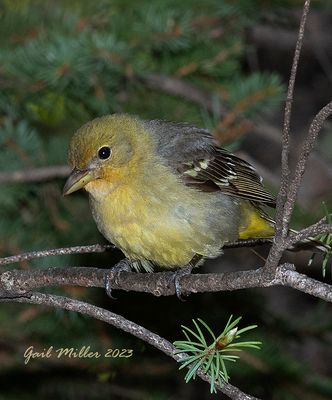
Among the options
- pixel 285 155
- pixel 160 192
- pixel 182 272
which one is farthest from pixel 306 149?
pixel 160 192

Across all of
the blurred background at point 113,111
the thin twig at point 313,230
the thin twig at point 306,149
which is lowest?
the blurred background at point 113,111

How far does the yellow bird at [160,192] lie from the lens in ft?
12.9

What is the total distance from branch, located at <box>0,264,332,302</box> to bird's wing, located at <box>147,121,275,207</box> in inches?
36.0

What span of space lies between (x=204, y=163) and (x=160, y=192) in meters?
0.59

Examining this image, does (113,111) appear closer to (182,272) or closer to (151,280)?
(182,272)

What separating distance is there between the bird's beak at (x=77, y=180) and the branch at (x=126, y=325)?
1.02 metres

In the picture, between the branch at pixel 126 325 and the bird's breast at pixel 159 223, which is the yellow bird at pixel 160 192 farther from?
the branch at pixel 126 325

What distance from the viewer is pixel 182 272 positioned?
12.2 ft

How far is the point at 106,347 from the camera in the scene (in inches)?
190

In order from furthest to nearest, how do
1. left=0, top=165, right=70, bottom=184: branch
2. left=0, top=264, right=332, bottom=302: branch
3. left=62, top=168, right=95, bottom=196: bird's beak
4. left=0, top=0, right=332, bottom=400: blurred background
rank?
left=0, top=165, right=70, bottom=184: branch, left=0, top=0, right=332, bottom=400: blurred background, left=62, top=168, right=95, bottom=196: bird's beak, left=0, top=264, right=332, bottom=302: branch

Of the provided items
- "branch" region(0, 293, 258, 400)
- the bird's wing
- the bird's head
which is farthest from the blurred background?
"branch" region(0, 293, 258, 400)

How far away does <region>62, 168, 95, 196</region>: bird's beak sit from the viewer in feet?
13.2

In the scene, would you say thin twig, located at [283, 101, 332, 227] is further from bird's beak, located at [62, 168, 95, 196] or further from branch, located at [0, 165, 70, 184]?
branch, located at [0, 165, 70, 184]

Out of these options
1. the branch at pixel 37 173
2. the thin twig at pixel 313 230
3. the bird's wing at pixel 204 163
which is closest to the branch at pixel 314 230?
the thin twig at pixel 313 230
